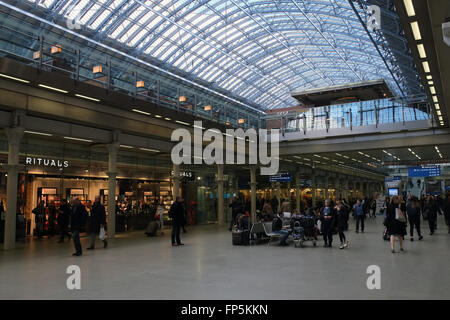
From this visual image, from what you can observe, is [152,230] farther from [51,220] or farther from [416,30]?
[416,30]

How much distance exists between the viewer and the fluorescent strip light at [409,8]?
7638mm

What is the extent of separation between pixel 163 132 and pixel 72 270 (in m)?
11.4

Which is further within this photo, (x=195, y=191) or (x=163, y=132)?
(x=195, y=191)

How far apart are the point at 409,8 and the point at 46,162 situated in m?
16.8

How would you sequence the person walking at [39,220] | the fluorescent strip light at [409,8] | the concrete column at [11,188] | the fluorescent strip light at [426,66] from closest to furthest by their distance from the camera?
the fluorescent strip light at [409,8], the fluorescent strip light at [426,66], the concrete column at [11,188], the person walking at [39,220]

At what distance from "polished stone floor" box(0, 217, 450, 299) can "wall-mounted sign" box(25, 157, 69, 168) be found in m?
5.45

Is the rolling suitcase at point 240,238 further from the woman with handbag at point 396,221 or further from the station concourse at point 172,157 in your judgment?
the woman with handbag at point 396,221

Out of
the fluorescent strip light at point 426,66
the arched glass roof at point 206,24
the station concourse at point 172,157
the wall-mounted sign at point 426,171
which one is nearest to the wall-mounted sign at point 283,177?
the station concourse at point 172,157

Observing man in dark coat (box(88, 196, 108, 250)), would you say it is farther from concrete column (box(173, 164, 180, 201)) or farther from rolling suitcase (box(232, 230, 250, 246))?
concrete column (box(173, 164, 180, 201))

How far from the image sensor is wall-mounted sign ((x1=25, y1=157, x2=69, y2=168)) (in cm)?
1791

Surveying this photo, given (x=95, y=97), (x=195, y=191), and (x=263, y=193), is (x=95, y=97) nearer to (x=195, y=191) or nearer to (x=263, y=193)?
(x=195, y=191)

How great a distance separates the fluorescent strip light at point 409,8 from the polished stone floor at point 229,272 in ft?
18.6

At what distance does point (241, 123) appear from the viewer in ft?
85.8

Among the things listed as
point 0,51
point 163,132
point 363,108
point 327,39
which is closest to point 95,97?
point 0,51
